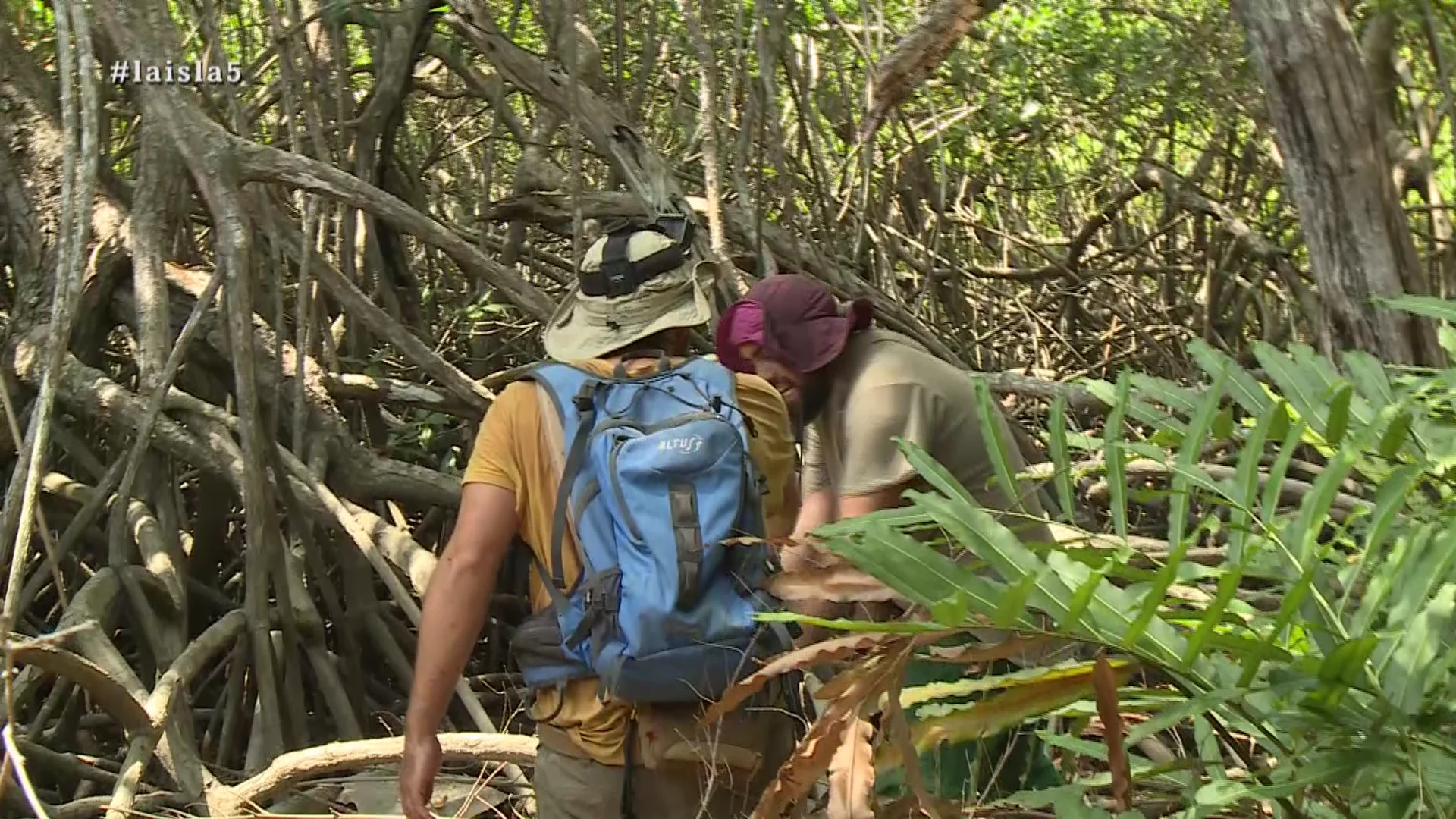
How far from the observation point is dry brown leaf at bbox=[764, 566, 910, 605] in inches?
35.9

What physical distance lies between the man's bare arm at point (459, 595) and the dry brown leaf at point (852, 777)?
762mm

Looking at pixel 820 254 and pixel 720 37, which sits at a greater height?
pixel 720 37

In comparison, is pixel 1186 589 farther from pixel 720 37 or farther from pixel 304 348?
pixel 720 37

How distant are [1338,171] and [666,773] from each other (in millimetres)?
1307

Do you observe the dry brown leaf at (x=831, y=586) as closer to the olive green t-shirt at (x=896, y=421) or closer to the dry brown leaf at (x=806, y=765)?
the dry brown leaf at (x=806, y=765)

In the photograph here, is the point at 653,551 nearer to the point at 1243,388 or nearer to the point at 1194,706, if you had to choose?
the point at 1243,388

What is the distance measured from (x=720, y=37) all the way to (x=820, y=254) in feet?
2.82

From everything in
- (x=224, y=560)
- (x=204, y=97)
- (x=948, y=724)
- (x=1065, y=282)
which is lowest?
(x=224, y=560)

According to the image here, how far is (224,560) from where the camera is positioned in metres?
3.31

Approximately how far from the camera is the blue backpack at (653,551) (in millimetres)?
1411

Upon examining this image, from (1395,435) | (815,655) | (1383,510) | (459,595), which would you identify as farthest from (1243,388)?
(459,595)

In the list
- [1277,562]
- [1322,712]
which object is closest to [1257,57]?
[1277,562]

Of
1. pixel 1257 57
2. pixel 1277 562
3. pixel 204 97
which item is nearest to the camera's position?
pixel 1277 562

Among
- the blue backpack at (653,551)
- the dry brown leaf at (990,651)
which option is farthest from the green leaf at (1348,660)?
the blue backpack at (653,551)
